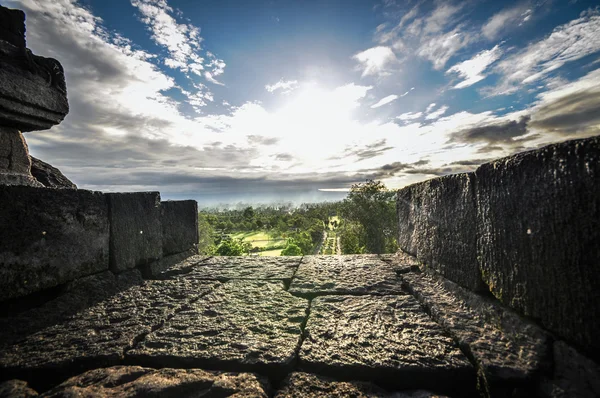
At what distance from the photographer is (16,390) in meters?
1.43

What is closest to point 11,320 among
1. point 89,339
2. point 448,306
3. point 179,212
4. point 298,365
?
Result: point 89,339

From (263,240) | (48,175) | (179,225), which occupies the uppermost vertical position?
(48,175)

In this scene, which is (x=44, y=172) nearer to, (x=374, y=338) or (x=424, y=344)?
(x=374, y=338)

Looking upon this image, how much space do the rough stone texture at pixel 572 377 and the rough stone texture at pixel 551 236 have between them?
0.06 meters

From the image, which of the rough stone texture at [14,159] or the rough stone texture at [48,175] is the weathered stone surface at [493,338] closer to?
the rough stone texture at [14,159]

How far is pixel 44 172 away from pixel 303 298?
3.71 meters

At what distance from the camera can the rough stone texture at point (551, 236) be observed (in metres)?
1.18

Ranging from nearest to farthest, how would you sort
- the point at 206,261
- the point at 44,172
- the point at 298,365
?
1. the point at 298,365
2. the point at 44,172
3. the point at 206,261

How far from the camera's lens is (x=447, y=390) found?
1.43 meters

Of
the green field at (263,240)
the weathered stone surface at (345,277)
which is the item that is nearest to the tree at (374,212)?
the green field at (263,240)

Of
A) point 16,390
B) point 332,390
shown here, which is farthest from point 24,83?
point 332,390

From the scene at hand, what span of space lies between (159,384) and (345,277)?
Answer: 2.10 metres

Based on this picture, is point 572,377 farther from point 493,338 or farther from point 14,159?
point 14,159

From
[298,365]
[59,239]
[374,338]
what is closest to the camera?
[298,365]
